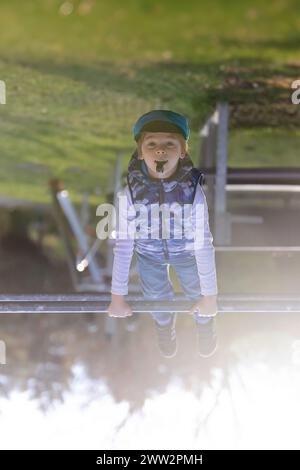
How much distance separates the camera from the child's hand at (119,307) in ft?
9.05

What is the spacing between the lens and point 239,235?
434 centimetres

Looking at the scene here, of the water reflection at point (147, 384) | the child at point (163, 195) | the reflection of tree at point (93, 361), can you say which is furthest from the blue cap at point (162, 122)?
the reflection of tree at point (93, 361)

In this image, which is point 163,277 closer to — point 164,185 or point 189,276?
point 189,276

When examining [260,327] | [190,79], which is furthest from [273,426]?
[190,79]

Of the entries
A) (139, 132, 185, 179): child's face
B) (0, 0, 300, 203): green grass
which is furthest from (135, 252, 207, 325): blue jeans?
(0, 0, 300, 203): green grass

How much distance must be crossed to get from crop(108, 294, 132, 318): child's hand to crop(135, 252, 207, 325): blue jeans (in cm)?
26

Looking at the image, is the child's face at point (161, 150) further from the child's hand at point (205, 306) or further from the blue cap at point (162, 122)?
the child's hand at point (205, 306)

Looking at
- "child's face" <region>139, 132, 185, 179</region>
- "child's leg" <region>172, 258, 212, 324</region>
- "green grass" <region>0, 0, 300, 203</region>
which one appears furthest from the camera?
"green grass" <region>0, 0, 300, 203</region>

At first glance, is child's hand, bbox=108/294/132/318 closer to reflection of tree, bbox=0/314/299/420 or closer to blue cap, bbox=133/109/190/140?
blue cap, bbox=133/109/190/140

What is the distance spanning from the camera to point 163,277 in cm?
304

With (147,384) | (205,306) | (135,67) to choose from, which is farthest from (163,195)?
(147,384)

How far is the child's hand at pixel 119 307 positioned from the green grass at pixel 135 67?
4.85 ft

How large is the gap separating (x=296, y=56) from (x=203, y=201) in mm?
1630

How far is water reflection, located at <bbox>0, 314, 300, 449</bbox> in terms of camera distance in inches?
426
